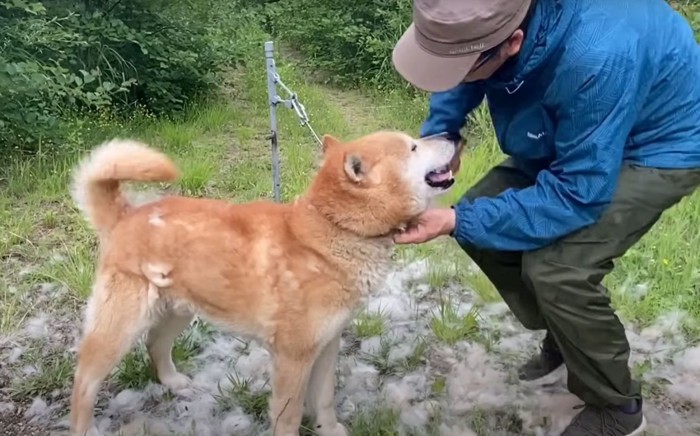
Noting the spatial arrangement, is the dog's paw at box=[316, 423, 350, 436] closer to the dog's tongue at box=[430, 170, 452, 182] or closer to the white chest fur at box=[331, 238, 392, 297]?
the white chest fur at box=[331, 238, 392, 297]

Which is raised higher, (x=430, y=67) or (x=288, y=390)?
(x=430, y=67)

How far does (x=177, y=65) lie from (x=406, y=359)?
4.30 m

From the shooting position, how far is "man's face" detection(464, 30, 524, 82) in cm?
240

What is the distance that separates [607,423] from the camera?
114 inches

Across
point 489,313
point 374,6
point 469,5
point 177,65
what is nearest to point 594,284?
point 469,5

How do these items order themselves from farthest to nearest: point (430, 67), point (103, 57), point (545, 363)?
point (103, 57) < point (545, 363) < point (430, 67)

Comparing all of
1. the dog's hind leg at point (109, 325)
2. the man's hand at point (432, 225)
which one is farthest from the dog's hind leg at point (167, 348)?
the man's hand at point (432, 225)

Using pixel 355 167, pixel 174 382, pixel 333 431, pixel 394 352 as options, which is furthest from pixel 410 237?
pixel 174 382

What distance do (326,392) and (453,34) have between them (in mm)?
1406

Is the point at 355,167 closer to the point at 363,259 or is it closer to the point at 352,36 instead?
the point at 363,259

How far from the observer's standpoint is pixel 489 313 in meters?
3.86

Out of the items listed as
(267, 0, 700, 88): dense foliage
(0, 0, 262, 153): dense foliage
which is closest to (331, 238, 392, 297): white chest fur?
(0, 0, 262, 153): dense foliage

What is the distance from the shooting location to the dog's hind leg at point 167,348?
318 centimetres

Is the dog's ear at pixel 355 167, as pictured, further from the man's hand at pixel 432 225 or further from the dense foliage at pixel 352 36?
the dense foliage at pixel 352 36
